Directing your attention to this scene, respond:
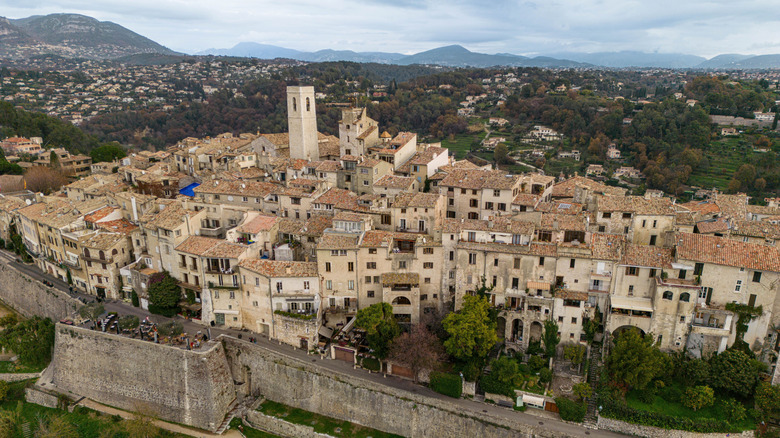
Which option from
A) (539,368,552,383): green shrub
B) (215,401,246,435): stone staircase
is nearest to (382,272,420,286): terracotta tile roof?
(539,368,552,383): green shrub

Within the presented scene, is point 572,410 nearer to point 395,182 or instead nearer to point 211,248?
point 395,182

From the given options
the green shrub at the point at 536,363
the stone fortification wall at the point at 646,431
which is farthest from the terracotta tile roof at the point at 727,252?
the green shrub at the point at 536,363

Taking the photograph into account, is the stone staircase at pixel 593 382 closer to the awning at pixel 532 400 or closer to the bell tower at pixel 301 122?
the awning at pixel 532 400

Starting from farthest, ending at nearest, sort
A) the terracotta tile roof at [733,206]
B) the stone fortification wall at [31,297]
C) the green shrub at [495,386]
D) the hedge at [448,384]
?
the stone fortification wall at [31,297] → the terracotta tile roof at [733,206] → the hedge at [448,384] → the green shrub at [495,386]

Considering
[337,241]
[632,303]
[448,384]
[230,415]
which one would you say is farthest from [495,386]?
[230,415]

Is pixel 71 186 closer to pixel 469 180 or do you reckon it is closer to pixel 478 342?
pixel 469 180
